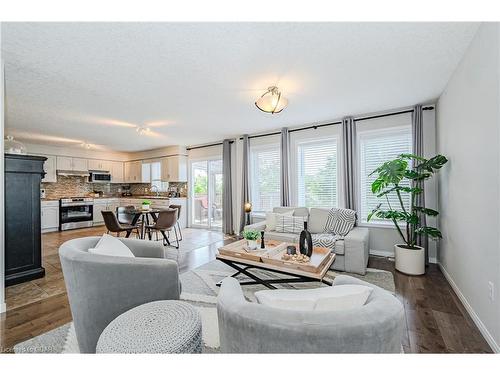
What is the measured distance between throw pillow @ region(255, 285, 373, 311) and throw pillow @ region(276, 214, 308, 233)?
2.76m

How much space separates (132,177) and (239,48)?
23.5 feet

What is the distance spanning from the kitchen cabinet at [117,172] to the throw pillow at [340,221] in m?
7.36

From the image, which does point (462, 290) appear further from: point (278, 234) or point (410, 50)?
point (410, 50)

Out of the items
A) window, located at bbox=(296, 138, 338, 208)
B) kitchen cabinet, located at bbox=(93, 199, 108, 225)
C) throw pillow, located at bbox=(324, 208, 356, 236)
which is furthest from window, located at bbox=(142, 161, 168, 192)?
throw pillow, located at bbox=(324, 208, 356, 236)

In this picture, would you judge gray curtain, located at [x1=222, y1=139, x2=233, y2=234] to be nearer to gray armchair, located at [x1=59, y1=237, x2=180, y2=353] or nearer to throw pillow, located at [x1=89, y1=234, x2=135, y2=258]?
throw pillow, located at [x1=89, y1=234, x2=135, y2=258]

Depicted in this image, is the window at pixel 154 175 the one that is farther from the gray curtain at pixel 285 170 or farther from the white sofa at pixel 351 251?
the white sofa at pixel 351 251

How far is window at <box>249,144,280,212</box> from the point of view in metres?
5.13

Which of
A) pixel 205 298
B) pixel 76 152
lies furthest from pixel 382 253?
pixel 76 152

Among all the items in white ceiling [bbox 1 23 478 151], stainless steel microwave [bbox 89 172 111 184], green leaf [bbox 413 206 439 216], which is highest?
white ceiling [bbox 1 23 478 151]

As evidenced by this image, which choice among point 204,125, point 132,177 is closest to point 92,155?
point 132,177

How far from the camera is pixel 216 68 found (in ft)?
7.92

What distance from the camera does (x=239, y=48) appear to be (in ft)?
6.75

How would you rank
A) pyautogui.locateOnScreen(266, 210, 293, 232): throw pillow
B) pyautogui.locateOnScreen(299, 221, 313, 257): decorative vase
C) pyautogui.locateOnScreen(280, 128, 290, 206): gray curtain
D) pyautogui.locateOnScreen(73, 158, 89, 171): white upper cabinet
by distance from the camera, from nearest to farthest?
pyautogui.locateOnScreen(299, 221, 313, 257): decorative vase < pyautogui.locateOnScreen(266, 210, 293, 232): throw pillow < pyautogui.locateOnScreen(280, 128, 290, 206): gray curtain < pyautogui.locateOnScreen(73, 158, 89, 171): white upper cabinet

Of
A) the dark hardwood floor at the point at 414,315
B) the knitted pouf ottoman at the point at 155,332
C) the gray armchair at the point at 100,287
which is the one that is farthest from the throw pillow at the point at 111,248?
the dark hardwood floor at the point at 414,315
